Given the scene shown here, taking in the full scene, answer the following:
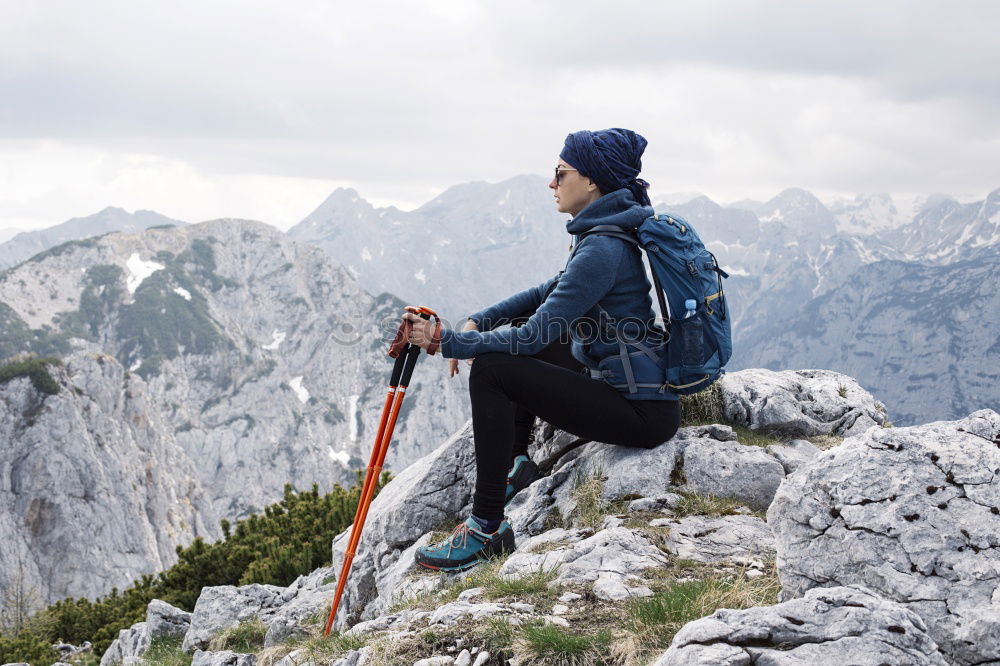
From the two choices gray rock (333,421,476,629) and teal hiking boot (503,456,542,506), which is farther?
gray rock (333,421,476,629)

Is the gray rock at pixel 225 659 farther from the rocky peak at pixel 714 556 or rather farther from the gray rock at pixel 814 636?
the gray rock at pixel 814 636

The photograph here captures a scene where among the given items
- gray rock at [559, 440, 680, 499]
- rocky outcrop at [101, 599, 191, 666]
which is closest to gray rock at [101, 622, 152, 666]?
rocky outcrop at [101, 599, 191, 666]

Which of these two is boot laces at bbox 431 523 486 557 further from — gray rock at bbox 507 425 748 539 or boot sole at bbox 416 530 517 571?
gray rock at bbox 507 425 748 539

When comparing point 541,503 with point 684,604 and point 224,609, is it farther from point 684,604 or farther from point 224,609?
point 224,609

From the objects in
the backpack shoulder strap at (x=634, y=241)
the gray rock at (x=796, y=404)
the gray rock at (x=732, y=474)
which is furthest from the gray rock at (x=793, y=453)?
the backpack shoulder strap at (x=634, y=241)

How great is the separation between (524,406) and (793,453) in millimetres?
3499

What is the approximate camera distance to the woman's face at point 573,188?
6902mm

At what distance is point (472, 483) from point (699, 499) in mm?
3078

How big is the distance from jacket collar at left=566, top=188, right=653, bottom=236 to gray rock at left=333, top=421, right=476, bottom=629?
12.4 feet

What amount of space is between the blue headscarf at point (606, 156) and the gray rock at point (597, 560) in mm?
3201

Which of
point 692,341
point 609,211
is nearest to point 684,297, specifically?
point 692,341

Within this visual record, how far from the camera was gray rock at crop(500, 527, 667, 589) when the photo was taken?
5.70 m

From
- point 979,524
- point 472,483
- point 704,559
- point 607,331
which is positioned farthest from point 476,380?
point 979,524

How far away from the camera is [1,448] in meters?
106
